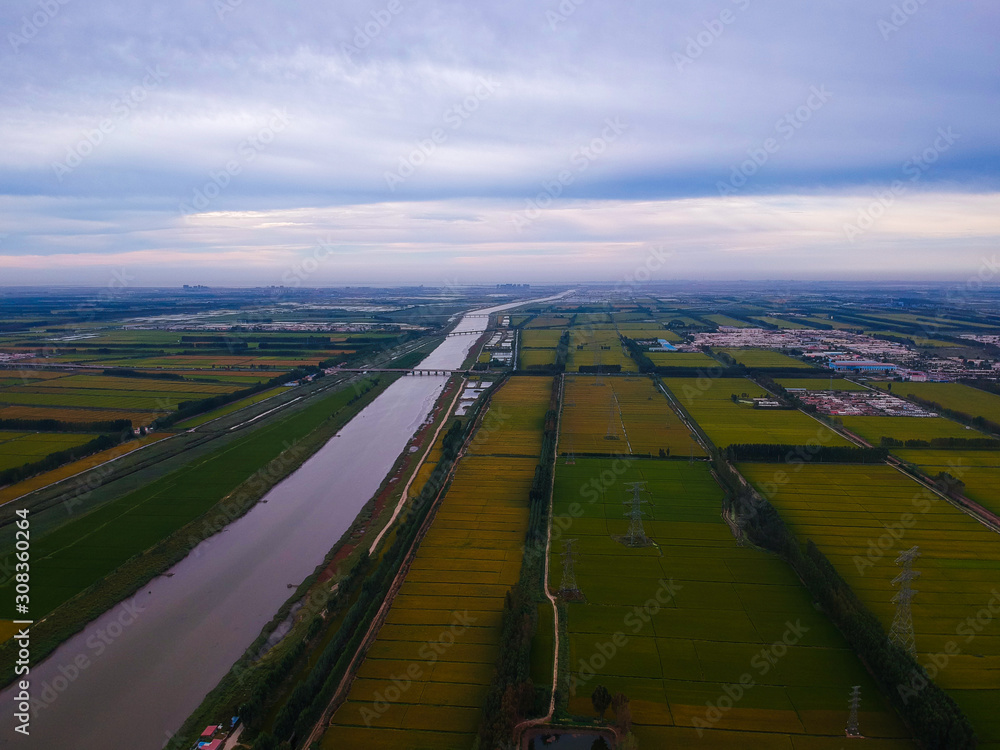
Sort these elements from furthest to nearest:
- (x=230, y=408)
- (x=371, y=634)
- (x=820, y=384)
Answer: (x=820, y=384) → (x=230, y=408) → (x=371, y=634)

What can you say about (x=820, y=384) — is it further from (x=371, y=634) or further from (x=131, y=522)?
(x=131, y=522)

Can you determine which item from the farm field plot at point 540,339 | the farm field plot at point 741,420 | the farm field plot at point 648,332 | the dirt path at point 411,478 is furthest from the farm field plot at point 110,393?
the farm field plot at point 648,332

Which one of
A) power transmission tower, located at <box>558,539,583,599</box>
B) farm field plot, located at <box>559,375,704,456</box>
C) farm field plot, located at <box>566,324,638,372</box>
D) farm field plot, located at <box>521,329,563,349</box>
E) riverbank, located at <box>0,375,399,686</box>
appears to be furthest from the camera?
farm field plot, located at <box>521,329,563,349</box>

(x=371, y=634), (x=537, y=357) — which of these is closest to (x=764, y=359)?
(x=537, y=357)

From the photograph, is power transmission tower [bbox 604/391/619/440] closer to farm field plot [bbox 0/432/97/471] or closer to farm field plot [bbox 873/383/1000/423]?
farm field plot [bbox 873/383/1000/423]

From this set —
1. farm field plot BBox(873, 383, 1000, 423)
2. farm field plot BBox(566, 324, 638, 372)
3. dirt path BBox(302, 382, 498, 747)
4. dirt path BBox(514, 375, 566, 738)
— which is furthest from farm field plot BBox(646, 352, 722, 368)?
dirt path BBox(302, 382, 498, 747)

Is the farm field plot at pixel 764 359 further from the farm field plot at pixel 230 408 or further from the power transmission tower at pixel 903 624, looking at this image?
the farm field plot at pixel 230 408
